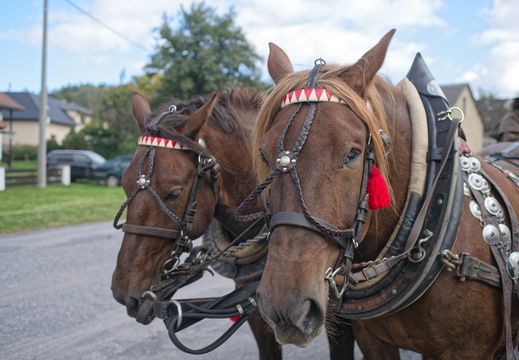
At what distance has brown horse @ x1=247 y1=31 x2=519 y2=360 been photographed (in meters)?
1.34

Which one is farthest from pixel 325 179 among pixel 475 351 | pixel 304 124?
pixel 475 351

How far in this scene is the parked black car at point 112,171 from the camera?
1848 cm

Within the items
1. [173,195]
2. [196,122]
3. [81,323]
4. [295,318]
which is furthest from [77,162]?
[295,318]

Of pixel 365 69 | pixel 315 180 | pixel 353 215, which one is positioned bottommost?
pixel 353 215

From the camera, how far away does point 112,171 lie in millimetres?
18547

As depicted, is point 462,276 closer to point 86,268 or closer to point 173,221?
point 173,221

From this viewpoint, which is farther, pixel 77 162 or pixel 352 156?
pixel 77 162

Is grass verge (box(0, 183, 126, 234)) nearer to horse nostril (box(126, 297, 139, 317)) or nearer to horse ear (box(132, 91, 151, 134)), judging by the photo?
horse ear (box(132, 91, 151, 134))

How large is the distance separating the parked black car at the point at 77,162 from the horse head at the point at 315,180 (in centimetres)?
1919

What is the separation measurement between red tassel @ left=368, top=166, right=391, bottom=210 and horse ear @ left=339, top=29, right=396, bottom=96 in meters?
0.37

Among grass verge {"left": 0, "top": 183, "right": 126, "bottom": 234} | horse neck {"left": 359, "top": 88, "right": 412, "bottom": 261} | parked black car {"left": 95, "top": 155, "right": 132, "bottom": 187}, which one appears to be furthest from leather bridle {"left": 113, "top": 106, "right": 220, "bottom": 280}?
parked black car {"left": 95, "top": 155, "right": 132, "bottom": 187}

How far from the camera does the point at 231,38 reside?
21.4 m

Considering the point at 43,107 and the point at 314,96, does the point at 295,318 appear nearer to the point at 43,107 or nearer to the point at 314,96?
the point at 314,96

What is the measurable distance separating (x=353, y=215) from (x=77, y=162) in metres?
20.5
